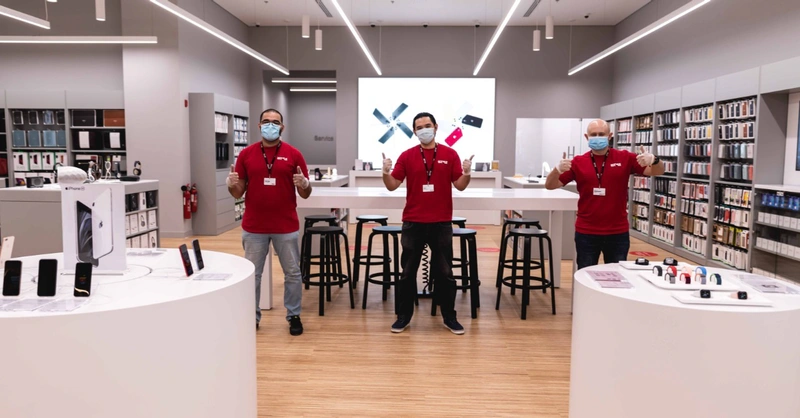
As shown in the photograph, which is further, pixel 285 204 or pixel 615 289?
pixel 285 204

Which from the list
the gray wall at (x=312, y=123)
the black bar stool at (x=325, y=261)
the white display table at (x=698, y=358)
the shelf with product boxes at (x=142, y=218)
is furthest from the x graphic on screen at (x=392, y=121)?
the white display table at (x=698, y=358)

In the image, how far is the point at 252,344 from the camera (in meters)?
2.60

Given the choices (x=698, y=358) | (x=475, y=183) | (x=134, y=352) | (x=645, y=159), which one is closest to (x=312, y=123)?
(x=475, y=183)

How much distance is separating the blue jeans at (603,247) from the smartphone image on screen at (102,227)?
9.60 feet

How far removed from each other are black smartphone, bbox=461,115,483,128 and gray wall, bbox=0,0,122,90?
22.9 ft

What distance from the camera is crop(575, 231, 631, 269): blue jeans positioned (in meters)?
3.87

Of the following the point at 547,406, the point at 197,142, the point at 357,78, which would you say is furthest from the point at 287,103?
the point at 547,406

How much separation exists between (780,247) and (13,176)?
11.6 metres

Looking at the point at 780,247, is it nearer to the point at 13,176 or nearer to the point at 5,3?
the point at 13,176

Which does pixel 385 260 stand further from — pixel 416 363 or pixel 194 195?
pixel 194 195

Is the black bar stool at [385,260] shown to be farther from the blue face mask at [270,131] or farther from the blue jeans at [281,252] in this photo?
the blue face mask at [270,131]

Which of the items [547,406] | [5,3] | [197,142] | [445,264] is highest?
[5,3]

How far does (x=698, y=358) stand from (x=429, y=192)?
2413 millimetres

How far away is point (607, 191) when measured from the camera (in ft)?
12.6
